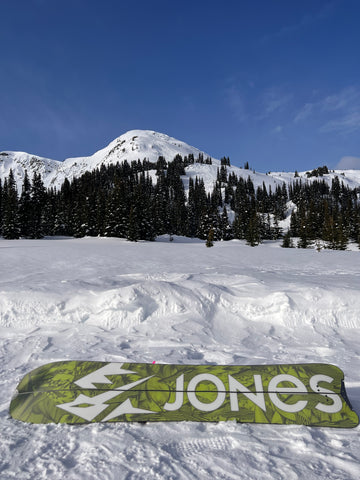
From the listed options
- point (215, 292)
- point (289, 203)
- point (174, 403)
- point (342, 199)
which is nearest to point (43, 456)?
point (174, 403)

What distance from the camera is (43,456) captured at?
8.89 ft

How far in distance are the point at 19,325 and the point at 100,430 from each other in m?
4.80

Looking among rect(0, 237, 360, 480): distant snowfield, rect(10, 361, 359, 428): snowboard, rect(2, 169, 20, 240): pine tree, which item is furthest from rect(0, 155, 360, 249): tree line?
rect(10, 361, 359, 428): snowboard

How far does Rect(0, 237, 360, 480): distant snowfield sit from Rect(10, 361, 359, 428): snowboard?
134 millimetres

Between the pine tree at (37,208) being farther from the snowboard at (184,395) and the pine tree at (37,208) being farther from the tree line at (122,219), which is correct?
the snowboard at (184,395)

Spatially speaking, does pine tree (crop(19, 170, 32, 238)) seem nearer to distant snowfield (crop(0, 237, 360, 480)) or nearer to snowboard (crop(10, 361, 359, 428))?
distant snowfield (crop(0, 237, 360, 480))

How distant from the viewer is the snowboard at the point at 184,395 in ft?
10.6

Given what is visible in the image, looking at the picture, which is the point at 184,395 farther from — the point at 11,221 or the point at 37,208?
the point at 37,208

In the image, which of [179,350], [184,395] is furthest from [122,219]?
[184,395]

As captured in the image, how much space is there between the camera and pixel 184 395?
3510 millimetres

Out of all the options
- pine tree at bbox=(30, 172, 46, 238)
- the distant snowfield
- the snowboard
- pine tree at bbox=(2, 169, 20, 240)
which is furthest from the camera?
pine tree at bbox=(30, 172, 46, 238)

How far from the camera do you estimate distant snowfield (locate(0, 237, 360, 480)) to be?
8.55 feet

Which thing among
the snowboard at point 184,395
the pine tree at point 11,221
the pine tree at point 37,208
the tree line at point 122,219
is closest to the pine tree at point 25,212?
the tree line at point 122,219

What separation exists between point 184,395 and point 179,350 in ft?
6.46
